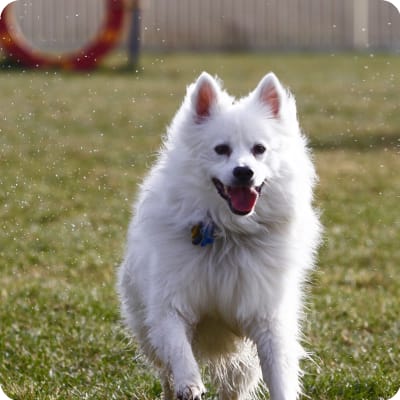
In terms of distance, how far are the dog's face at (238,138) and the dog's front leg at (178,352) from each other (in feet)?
2.13

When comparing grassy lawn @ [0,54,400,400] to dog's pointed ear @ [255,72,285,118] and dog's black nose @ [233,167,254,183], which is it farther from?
dog's pointed ear @ [255,72,285,118]

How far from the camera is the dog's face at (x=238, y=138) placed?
4.59 metres

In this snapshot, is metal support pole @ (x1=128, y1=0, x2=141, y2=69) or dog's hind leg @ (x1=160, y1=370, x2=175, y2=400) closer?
dog's hind leg @ (x1=160, y1=370, x2=175, y2=400)

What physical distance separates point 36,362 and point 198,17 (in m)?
6.02

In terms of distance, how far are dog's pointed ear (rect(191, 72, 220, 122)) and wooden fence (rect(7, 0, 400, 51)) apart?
319cm

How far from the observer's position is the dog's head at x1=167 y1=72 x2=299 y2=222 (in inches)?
181

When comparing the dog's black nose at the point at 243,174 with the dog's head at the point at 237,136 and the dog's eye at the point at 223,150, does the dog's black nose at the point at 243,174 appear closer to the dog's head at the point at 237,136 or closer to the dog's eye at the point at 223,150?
the dog's head at the point at 237,136

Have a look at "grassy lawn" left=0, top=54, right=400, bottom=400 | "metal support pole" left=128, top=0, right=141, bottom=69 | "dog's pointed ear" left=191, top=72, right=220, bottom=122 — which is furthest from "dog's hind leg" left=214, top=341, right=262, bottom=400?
"metal support pole" left=128, top=0, right=141, bottom=69

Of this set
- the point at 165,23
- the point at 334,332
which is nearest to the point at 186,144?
the point at 334,332

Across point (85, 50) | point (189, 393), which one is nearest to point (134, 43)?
point (85, 50)

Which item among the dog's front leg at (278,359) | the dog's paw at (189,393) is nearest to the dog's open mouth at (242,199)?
the dog's front leg at (278,359)

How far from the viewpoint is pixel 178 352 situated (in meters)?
4.55

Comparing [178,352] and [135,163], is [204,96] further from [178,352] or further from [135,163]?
[135,163]

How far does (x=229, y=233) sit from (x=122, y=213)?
18.0ft
